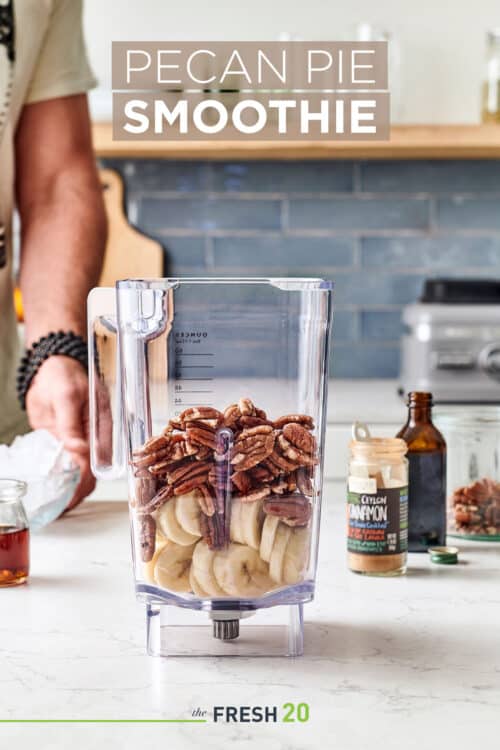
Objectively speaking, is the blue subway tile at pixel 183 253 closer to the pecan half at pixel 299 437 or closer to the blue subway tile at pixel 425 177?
the blue subway tile at pixel 425 177

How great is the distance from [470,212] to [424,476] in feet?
5.97

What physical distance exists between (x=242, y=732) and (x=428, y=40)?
2.26 m

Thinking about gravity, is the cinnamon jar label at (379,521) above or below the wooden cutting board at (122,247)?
below

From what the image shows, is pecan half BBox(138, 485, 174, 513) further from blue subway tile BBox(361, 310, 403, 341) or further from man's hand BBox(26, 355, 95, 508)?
blue subway tile BBox(361, 310, 403, 341)

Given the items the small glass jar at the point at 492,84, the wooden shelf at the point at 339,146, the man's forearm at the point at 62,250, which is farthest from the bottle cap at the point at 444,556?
the small glass jar at the point at 492,84

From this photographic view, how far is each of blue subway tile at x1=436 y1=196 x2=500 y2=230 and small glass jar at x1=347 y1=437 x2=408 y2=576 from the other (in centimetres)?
187

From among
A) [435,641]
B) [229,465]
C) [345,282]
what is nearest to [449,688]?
[435,641]

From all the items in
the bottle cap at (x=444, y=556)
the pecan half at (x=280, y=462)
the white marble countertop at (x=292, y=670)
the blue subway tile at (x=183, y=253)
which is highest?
the blue subway tile at (x=183, y=253)

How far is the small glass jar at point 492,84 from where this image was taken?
242cm

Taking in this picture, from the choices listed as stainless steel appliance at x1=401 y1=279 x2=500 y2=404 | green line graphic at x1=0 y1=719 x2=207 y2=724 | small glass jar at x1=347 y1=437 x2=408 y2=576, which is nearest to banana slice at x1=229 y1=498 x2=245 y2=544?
green line graphic at x1=0 y1=719 x2=207 y2=724

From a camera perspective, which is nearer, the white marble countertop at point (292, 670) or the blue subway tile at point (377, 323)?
the white marble countertop at point (292, 670)

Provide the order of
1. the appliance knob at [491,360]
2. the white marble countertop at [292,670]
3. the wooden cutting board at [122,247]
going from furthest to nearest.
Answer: the wooden cutting board at [122,247] → the appliance knob at [491,360] → the white marble countertop at [292,670]

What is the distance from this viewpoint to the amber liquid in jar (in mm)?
838

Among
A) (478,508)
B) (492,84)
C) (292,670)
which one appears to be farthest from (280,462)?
(492,84)
